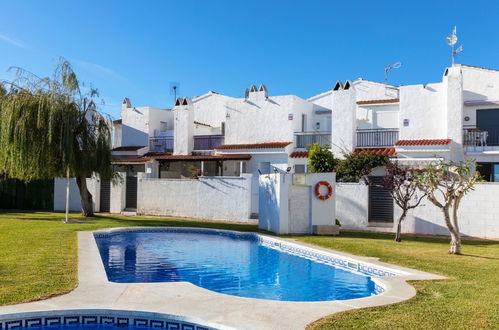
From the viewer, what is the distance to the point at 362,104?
30.9 meters

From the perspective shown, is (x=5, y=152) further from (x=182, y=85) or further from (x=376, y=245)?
(x=182, y=85)

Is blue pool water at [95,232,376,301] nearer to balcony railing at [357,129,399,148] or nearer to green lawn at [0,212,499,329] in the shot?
green lawn at [0,212,499,329]

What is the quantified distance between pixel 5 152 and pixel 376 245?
16870mm

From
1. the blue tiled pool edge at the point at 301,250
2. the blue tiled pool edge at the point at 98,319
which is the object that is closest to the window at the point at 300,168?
the blue tiled pool edge at the point at 301,250

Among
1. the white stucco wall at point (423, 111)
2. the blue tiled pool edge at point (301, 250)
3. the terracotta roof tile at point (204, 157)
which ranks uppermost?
the white stucco wall at point (423, 111)

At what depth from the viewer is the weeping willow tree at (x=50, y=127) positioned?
2156cm

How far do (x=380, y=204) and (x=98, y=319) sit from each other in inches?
671

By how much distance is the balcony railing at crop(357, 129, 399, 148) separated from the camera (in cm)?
2819

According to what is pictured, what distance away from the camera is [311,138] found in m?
29.9

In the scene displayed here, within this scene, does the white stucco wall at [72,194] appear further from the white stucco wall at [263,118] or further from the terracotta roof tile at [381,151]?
the terracotta roof tile at [381,151]

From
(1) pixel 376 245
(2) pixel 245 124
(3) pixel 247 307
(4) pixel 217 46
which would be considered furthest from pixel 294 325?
(2) pixel 245 124

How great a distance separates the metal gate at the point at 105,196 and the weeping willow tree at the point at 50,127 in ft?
21.1

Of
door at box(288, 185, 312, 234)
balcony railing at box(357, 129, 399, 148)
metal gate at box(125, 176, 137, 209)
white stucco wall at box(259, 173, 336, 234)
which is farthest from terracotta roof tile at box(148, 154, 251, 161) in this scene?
door at box(288, 185, 312, 234)

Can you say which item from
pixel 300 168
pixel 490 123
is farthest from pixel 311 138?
pixel 490 123
